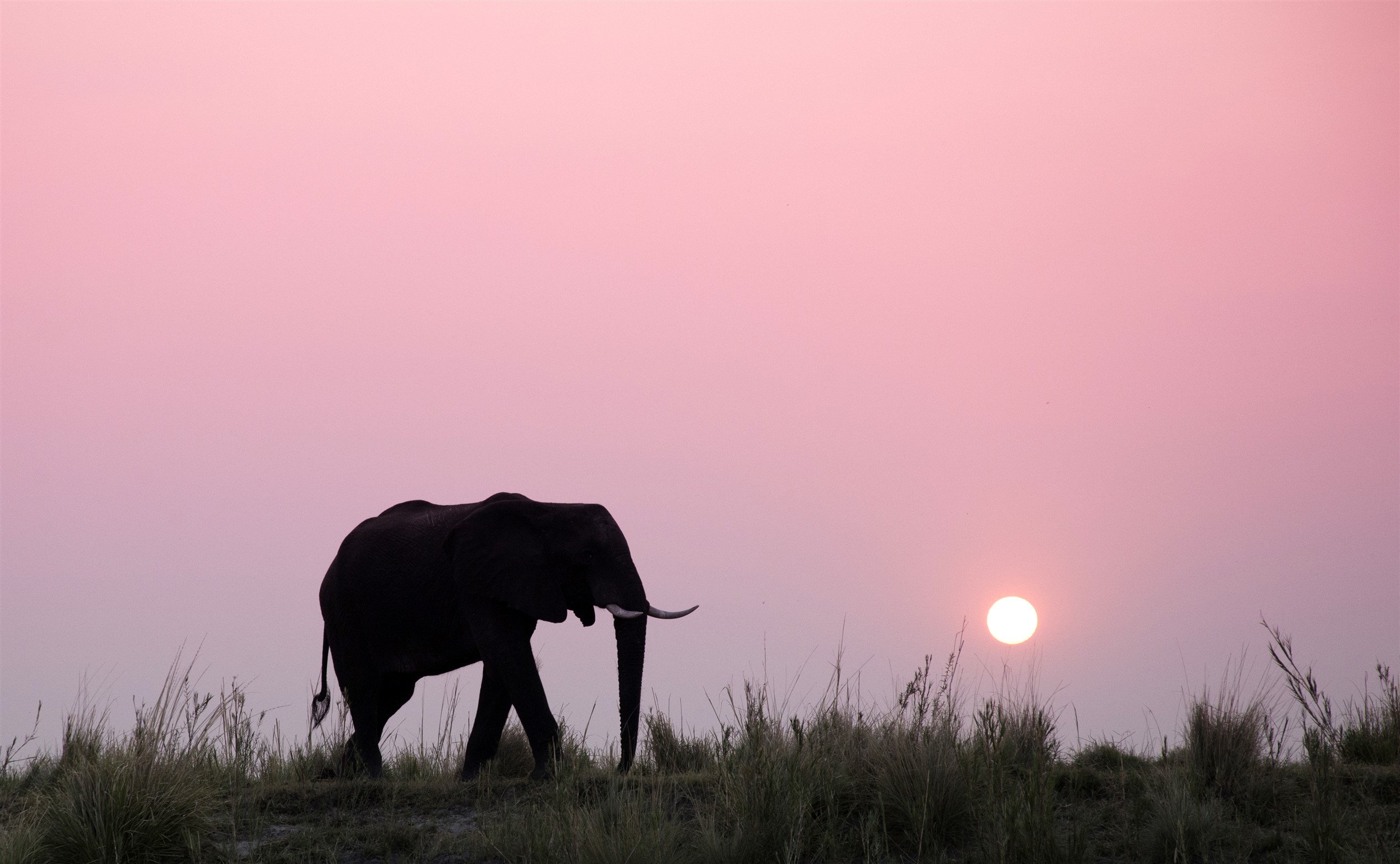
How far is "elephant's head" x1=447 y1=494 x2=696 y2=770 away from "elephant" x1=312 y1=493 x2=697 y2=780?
11 mm

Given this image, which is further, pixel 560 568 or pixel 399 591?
pixel 399 591

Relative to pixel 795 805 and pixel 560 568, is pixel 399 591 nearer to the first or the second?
pixel 560 568

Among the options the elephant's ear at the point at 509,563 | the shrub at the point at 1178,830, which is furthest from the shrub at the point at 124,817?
the shrub at the point at 1178,830

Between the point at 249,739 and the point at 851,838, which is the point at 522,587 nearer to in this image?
the point at 249,739

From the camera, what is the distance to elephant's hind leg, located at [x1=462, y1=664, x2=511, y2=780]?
37.5 ft

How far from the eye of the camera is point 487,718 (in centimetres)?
1148

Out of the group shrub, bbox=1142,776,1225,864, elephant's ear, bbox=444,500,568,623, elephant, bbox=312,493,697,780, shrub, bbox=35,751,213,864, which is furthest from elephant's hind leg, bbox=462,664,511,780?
shrub, bbox=1142,776,1225,864

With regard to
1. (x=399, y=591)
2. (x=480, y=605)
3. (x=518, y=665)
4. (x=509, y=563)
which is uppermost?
(x=509, y=563)

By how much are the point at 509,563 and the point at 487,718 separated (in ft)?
4.71

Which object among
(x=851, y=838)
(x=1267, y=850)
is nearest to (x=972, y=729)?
(x=851, y=838)

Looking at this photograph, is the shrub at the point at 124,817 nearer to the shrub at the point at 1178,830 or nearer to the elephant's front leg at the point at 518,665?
the elephant's front leg at the point at 518,665

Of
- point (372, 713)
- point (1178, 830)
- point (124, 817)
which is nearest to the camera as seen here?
point (1178, 830)

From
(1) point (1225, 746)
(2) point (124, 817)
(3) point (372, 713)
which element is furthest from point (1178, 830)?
(3) point (372, 713)

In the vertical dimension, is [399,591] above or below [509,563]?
below
